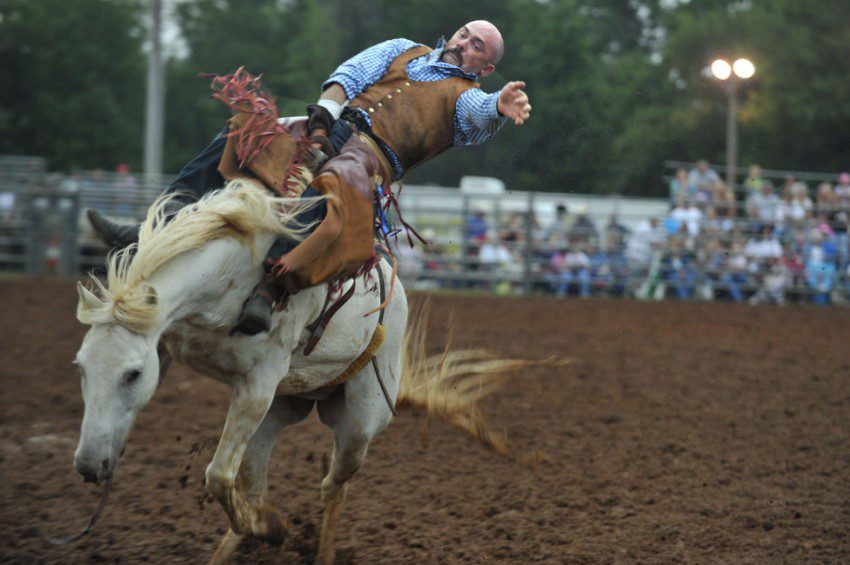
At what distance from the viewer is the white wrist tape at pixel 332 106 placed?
3.55 m

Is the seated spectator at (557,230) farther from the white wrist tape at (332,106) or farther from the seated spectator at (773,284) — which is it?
the white wrist tape at (332,106)

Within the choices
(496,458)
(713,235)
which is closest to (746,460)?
(496,458)

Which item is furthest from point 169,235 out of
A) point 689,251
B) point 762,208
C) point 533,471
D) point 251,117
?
point 762,208

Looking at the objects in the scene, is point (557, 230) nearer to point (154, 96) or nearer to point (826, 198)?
point (826, 198)

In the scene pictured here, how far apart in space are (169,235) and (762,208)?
11.9 metres

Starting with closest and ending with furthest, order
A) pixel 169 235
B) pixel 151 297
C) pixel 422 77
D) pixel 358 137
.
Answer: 1. pixel 151 297
2. pixel 169 235
3. pixel 358 137
4. pixel 422 77

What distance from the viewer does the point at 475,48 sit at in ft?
12.2

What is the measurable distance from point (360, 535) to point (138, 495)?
112 cm

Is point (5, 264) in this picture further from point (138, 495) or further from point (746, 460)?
point (746, 460)

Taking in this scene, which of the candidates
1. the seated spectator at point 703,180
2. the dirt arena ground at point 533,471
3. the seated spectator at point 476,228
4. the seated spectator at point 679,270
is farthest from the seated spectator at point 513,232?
the dirt arena ground at point 533,471

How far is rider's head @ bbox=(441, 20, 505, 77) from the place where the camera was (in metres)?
3.73

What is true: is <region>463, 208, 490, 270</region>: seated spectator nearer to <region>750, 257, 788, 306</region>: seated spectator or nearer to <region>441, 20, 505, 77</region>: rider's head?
<region>750, 257, 788, 306</region>: seated spectator

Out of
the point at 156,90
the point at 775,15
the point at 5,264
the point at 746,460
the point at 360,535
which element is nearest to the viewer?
the point at 360,535

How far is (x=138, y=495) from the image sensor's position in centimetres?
451
